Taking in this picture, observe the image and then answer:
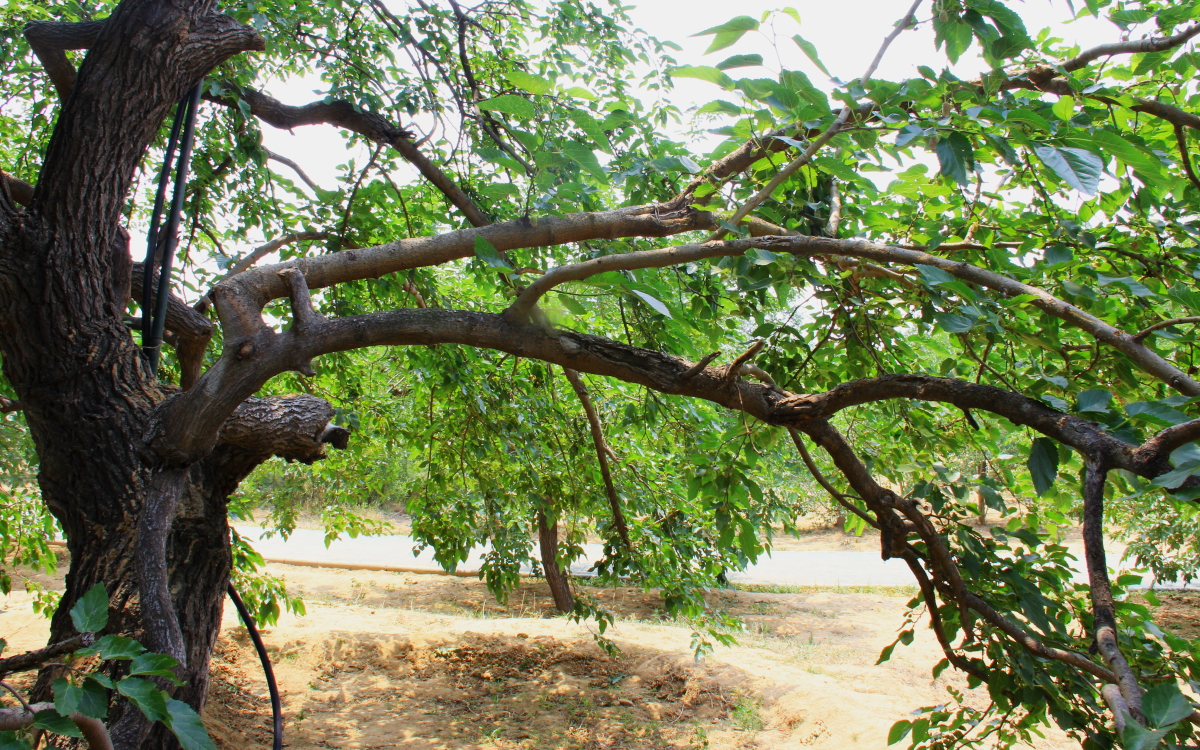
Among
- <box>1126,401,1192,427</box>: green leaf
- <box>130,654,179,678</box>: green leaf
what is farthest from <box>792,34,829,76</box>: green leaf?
<box>130,654,179,678</box>: green leaf

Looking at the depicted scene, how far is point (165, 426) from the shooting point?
1655 mm

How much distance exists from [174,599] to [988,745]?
4.08m

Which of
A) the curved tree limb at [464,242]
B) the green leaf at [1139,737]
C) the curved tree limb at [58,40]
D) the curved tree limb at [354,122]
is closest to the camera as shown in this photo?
the green leaf at [1139,737]

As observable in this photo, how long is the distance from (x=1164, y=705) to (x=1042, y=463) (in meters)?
0.44

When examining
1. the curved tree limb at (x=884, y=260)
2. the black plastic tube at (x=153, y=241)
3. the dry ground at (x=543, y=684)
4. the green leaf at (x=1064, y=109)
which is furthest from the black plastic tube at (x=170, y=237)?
the dry ground at (x=543, y=684)

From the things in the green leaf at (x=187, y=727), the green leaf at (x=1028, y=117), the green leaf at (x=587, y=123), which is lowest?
the green leaf at (x=187, y=727)

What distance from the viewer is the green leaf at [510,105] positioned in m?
1.03

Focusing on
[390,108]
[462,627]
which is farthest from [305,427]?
[462,627]

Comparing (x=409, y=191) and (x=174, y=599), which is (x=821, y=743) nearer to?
(x=174, y=599)

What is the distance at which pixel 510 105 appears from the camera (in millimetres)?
1050

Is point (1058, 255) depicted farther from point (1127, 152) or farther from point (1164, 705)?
point (1164, 705)

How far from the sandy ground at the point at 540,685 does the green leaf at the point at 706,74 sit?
3881 millimetres

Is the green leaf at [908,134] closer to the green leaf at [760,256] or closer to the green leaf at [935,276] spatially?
the green leaf at [935,276]

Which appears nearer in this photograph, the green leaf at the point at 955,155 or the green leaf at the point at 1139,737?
the green leaf at the point at 1139,737
